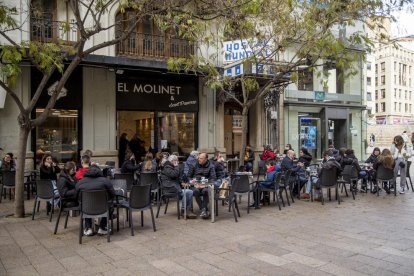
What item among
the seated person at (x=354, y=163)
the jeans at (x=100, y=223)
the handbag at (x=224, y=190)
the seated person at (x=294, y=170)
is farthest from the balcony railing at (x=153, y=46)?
the jeans at (x=100, y=223)

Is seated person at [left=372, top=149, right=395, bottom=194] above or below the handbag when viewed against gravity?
above

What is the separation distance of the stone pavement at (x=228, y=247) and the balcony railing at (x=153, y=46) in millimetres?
7591

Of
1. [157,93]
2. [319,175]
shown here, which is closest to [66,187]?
[319,175]

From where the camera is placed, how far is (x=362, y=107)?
2333 centimetres

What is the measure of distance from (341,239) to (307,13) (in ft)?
23.2

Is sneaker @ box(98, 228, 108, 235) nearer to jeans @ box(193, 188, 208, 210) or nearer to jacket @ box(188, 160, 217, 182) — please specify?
jeans @ box(193, 188, 208, 210)

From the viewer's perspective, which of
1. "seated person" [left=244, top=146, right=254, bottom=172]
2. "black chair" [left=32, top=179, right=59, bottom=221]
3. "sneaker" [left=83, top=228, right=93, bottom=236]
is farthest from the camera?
"seated person" [left=244, top=146, right=254, bottom=172]

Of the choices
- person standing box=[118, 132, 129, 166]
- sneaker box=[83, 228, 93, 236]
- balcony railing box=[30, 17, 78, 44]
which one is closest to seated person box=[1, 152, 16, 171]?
balcony railing box=[30, 17, 78, 44]

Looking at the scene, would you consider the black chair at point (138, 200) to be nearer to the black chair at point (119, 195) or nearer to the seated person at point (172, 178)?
the black chair at point (119, 195)

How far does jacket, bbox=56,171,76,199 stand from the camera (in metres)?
7.45

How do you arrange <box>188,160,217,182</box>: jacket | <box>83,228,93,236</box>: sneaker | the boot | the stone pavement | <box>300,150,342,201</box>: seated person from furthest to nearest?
<box>300,150,342,201</box>: seated person
<box>188,160,217,182</box>: jacket
the boot
<box>83,228,93,236</box>: sneaker
the stone pavement

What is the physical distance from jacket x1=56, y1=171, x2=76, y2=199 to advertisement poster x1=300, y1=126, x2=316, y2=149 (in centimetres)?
1526

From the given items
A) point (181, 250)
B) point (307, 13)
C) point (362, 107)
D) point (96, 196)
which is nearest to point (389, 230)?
point (181, 250)

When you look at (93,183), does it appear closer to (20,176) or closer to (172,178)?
(172,178)
